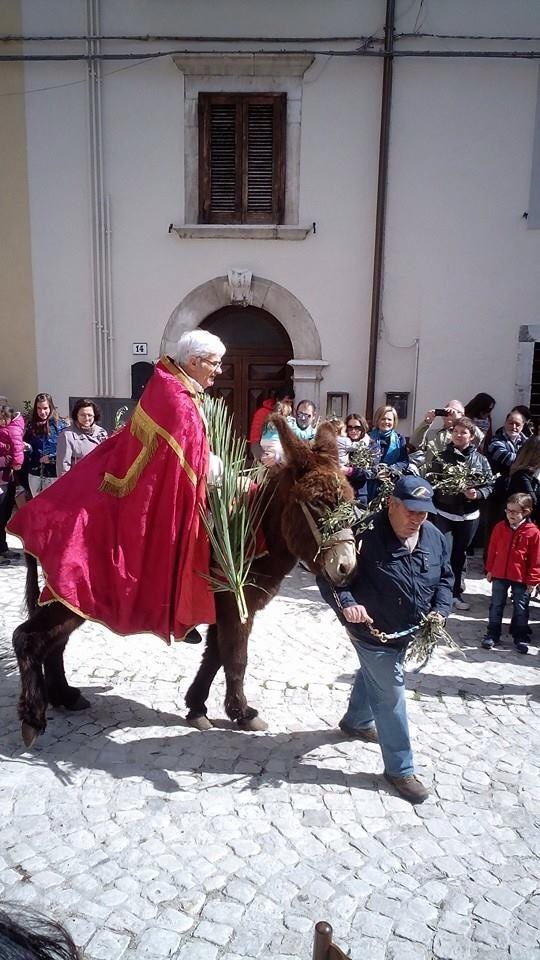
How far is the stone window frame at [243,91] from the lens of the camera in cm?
867

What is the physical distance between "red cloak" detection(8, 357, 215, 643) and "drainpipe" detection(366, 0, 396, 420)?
5.99 metres

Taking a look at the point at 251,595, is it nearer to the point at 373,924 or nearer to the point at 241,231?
the point at 373,924

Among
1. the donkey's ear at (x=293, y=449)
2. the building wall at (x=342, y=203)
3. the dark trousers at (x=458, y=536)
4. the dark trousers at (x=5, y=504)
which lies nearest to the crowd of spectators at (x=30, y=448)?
the dark trousers at (x=5, y=504)

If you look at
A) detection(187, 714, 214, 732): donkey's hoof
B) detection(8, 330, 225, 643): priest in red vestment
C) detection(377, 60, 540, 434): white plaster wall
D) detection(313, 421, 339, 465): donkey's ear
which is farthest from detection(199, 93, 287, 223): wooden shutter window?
detection(187, 714, 214, 732): donkey's hoof

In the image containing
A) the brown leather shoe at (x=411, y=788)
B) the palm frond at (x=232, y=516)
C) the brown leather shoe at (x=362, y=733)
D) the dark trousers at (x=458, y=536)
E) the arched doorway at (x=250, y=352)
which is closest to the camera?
the brown leather shoe at (x=411, y=788)

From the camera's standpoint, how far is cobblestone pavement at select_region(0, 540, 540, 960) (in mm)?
2461

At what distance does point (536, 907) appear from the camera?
8.47 feet

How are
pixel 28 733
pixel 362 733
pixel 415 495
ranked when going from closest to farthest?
pixel 415 495 < pixel 28 733 < pixel 362 733

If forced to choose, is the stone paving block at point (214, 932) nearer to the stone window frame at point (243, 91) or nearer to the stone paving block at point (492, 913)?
the stone paving block at point (492, 913)

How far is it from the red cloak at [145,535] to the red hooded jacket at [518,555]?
9.66 feet

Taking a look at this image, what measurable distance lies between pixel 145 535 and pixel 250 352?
655cm

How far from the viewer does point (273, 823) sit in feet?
10.1

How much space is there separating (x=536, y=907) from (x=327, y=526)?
1.73 meters

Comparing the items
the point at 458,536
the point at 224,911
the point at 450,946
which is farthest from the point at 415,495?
the point at 458,536
